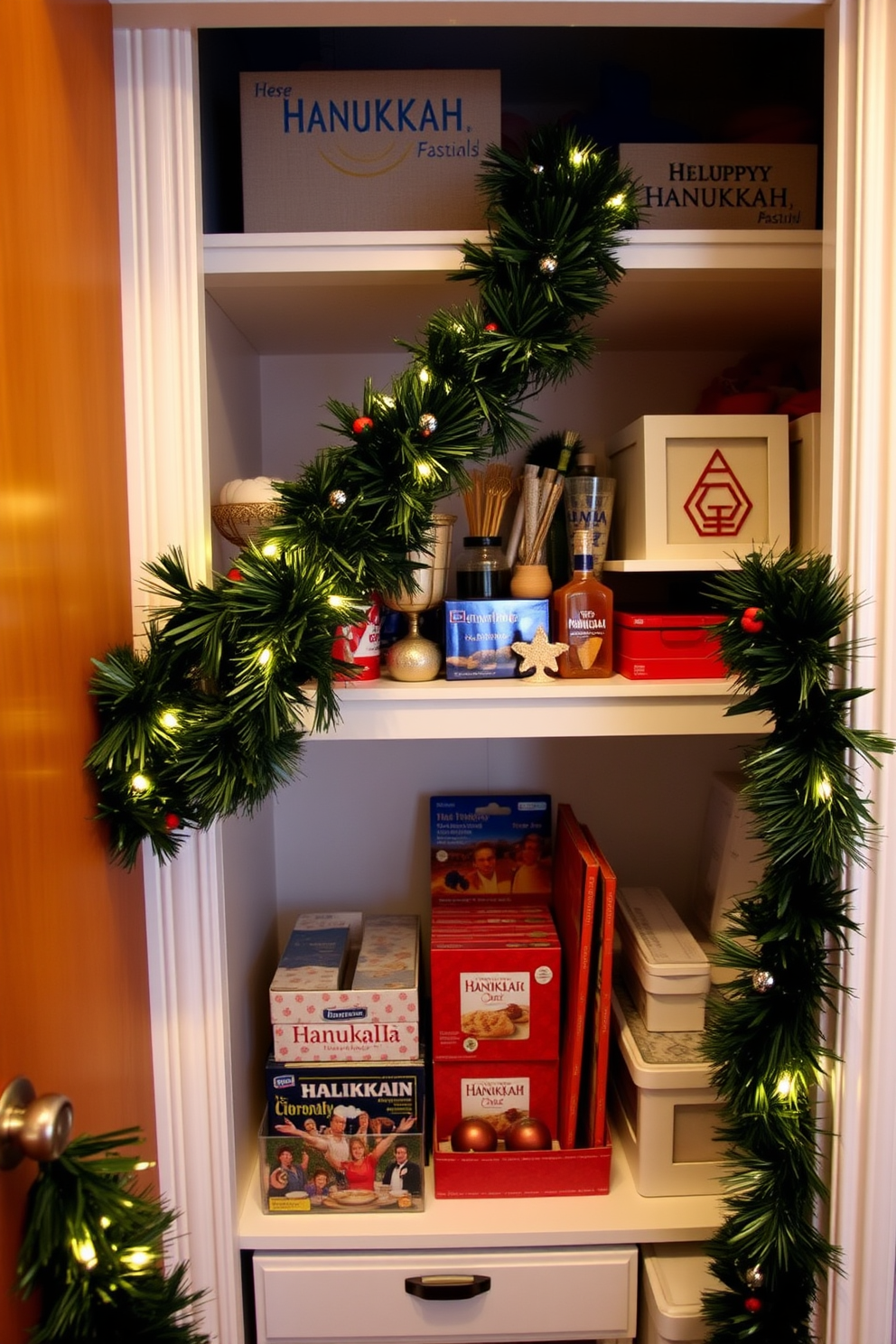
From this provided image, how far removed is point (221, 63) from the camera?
119 centimetres

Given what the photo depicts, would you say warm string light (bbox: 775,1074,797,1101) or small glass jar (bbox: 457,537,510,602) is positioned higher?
small glass jar (bbox: 457,537,510,602)

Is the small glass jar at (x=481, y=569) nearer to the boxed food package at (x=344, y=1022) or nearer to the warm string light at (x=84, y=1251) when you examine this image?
the boxed food package at (x=344, y=1022)

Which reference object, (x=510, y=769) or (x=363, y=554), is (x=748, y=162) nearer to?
(x=363, y=554)

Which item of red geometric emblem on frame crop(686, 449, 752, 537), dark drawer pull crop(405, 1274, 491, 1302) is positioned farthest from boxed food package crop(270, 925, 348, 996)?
red geometric emblem on frame crop(686, 449, 752, 537)

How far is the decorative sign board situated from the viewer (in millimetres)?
1051

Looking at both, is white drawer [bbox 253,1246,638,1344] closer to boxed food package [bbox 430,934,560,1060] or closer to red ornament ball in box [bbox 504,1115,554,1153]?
red ornament ball in box [bbox 504,1115,554,1153]

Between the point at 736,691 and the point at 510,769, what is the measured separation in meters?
0.52

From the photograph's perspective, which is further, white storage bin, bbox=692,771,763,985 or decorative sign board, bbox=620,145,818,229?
white storage bin, bbox=692,771,763,985

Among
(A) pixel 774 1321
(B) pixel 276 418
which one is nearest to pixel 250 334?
(B) pixel 276 418

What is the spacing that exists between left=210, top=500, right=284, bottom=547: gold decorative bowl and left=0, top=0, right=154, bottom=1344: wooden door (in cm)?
12

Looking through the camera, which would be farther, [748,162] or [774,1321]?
[748,162]

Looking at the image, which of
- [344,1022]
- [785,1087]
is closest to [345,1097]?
[344,1022]

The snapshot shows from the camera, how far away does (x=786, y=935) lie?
84 cm

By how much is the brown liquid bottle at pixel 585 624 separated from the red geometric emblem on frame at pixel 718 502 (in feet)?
0.44
